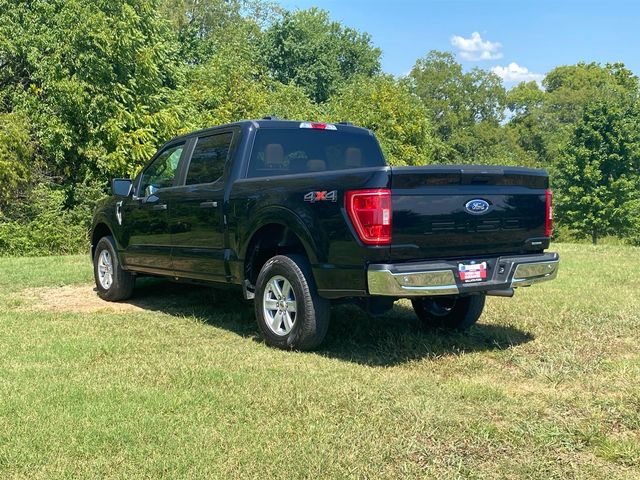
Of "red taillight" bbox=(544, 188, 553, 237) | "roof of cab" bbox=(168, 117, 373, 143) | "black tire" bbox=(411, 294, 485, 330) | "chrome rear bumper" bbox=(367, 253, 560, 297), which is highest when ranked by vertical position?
"roof of cab" bbox=(168, 117, 373, 143)

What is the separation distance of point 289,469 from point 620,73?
77762 mm

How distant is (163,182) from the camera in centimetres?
743

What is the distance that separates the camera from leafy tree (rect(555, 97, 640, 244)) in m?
38.2

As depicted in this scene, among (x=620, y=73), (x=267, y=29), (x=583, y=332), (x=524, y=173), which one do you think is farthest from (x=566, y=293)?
(x=620, y=73)

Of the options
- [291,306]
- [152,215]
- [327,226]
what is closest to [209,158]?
[152,215]

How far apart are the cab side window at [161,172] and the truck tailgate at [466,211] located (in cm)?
322

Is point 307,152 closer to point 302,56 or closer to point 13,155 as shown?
point 13,155

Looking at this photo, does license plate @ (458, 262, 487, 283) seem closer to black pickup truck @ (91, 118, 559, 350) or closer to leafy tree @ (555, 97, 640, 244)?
black pickup truck @ (91, 118, 559, 350)

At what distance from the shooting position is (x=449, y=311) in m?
6.64

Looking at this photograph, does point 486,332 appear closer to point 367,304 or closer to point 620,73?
point 367,304

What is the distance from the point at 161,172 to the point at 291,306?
2.77 metres

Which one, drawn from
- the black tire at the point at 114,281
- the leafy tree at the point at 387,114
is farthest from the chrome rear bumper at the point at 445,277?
the leafy tree at the point at 387,114

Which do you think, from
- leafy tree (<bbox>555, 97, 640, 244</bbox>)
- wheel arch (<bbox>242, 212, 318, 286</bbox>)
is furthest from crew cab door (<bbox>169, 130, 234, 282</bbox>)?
leafy tree (<bbox>555, 97, 640, 244</bbox>)

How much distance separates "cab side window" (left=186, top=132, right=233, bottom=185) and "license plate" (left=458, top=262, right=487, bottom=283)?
2.57m
